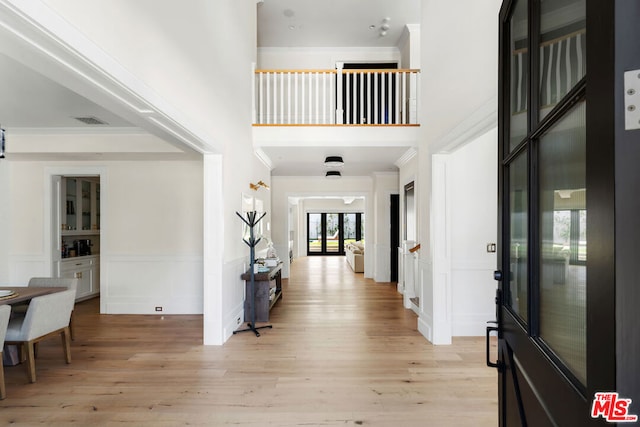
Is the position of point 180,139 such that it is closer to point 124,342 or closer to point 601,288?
point 124,342

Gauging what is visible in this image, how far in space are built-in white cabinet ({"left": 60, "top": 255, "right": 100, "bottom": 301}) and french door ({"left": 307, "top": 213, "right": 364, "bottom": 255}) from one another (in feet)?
31.7

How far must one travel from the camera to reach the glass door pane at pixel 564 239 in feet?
2.57

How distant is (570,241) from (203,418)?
2.65 meters

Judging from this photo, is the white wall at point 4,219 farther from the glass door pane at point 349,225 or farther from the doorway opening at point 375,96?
the glass door pane at point 349,225

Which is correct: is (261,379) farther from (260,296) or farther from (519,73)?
(519,73)

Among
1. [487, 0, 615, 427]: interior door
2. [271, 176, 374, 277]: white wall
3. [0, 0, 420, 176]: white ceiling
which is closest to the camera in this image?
[487, 0, 615, 427]: interior door

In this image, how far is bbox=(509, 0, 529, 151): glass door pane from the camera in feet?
3.75

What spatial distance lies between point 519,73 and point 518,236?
63 centimetres

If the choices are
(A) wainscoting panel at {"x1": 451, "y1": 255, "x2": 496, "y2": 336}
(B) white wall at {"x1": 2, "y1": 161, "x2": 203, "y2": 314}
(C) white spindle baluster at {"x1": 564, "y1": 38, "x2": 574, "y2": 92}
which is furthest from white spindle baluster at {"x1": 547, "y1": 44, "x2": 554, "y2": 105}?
(B) white wall at {"x1": 2, "y1": 161, "x2": 203, "y2": 314}

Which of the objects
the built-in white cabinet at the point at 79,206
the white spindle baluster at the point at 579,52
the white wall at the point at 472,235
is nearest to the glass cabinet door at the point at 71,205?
the built-in white cabinet at the point at 79,206

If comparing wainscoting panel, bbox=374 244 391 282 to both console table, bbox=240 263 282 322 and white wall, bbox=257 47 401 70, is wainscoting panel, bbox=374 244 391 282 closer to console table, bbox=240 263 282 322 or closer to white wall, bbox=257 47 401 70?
console table, bbox=240 263 282 322

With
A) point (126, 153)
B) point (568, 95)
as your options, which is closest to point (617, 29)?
point (568, 95)

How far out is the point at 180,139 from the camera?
3.14 m

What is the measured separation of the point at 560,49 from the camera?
87 centimetres
